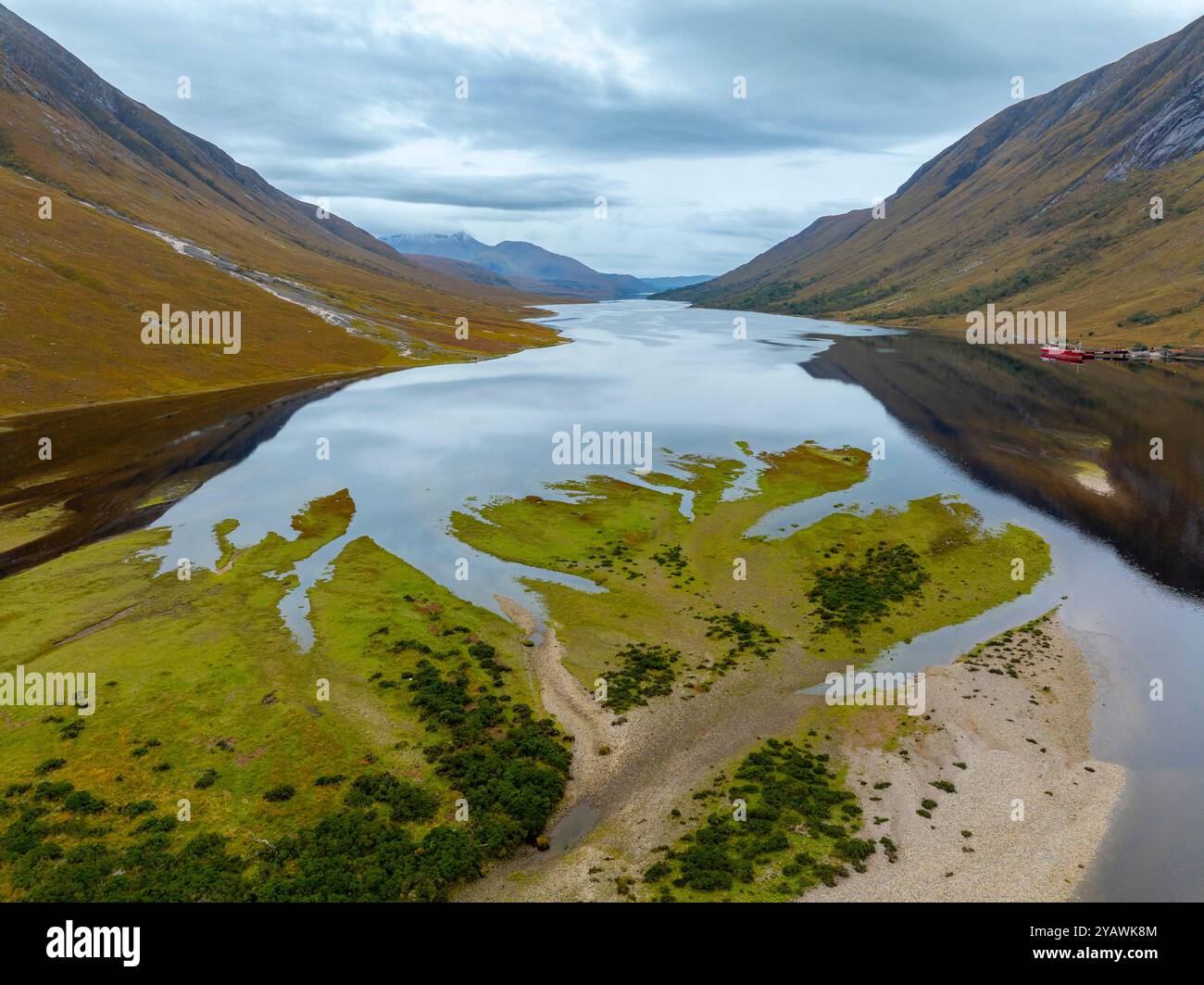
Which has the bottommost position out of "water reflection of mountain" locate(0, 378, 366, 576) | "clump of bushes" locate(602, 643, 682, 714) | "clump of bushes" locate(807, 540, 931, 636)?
"clump of bushes" locate(602, 643, 682, 714)

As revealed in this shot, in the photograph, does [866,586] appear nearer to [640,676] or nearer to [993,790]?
[640,676]

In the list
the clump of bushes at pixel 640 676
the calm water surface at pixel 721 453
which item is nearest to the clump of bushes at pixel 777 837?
the clump of bushes at pixel 640 676

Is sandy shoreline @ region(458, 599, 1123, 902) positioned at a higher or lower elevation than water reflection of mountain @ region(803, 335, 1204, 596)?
lower

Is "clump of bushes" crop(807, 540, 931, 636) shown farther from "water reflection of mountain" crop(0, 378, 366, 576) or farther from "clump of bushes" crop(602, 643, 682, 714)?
"water reflection of mountain" crop(0, 378, 366, 576)

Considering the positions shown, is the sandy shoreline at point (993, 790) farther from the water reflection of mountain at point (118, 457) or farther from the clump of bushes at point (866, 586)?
the water reflection of mountain at point (118, 457)

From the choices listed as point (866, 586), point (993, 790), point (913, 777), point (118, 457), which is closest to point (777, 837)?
point (913, 777)

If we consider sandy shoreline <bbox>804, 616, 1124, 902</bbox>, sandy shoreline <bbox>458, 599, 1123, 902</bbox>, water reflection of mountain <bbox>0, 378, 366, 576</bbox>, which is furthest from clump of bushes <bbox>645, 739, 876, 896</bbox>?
water reflection of mountain <bbox>0, 378, 366, 576</bbox>
